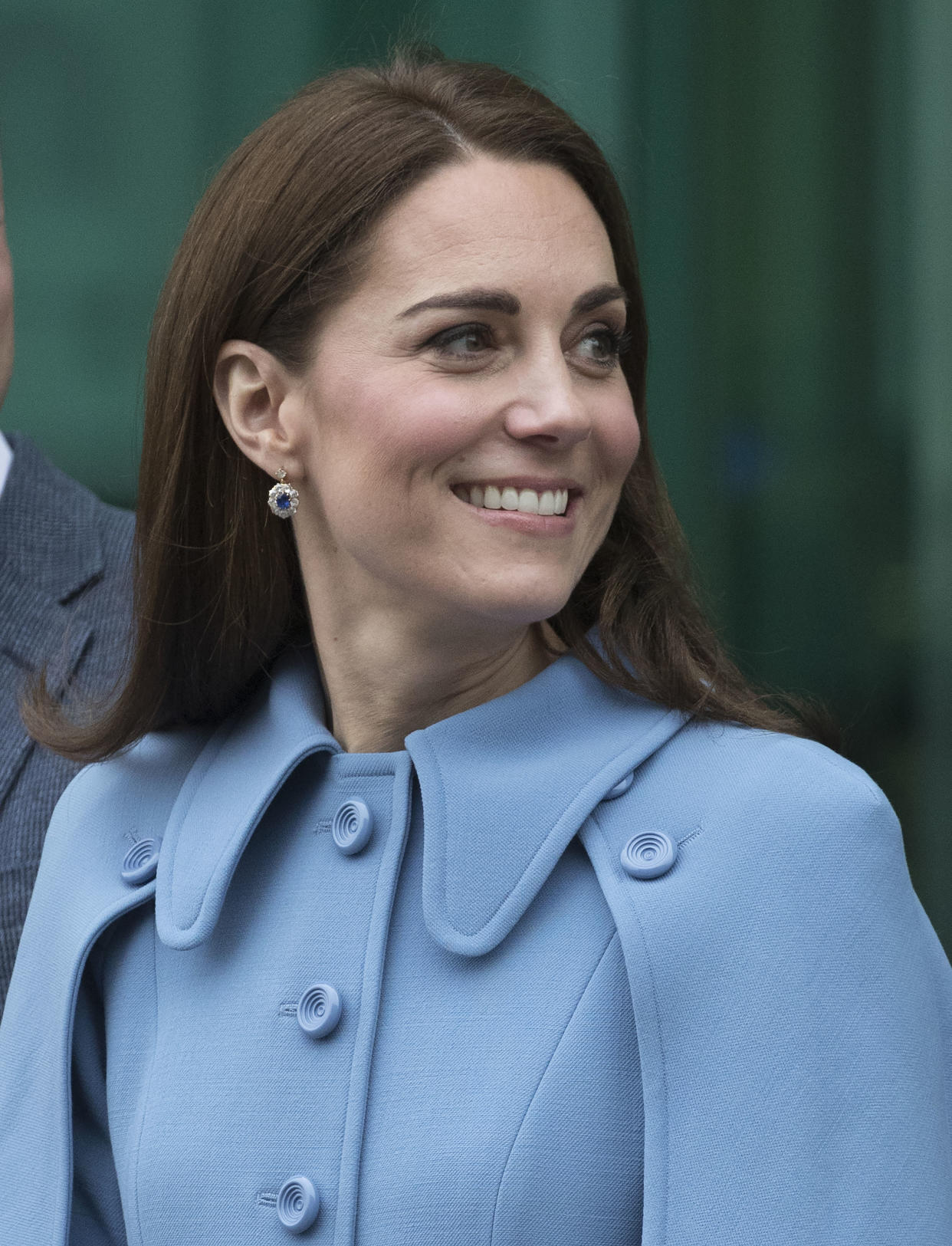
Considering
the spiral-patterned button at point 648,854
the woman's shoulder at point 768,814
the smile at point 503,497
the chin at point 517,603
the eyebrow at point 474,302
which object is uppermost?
the eyebrow at point 474,302

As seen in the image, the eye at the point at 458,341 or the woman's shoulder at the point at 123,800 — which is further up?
the eye at the point at 458,341

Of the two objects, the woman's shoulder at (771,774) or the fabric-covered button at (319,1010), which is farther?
the fabric-covered button at (319,1010)

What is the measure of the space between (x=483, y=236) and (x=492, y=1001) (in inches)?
33.9

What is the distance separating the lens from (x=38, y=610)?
277cm

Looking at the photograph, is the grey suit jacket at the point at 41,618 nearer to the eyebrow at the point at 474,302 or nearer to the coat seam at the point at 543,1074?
the eyebrow at the point at 474,302

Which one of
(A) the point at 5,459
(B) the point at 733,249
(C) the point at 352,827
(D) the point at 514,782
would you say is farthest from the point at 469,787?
(B) the point at 733,249

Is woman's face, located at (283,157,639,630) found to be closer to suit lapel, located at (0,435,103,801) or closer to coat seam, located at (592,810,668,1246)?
coat seam, located at (592,810,668,1246)

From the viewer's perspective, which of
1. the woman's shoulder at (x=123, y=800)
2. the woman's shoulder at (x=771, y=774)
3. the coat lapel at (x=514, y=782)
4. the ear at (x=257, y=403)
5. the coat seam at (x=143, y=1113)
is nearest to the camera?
the woman's shoulder at (x=771, y=774)

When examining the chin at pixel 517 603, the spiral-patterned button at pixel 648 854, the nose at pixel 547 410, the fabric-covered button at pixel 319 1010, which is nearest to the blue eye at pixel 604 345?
the nose at pixel 547 410

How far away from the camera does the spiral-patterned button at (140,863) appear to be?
7.29ft

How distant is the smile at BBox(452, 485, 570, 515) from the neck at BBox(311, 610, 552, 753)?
0.58 feet

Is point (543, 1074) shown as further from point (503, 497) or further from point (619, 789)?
point (503, 497)

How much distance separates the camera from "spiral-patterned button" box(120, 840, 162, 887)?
7.29ft

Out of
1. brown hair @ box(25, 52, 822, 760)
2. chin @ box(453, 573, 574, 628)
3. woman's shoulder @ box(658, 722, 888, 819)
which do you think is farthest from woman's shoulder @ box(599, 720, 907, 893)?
chin @ box(453, 573, 574, 628)
